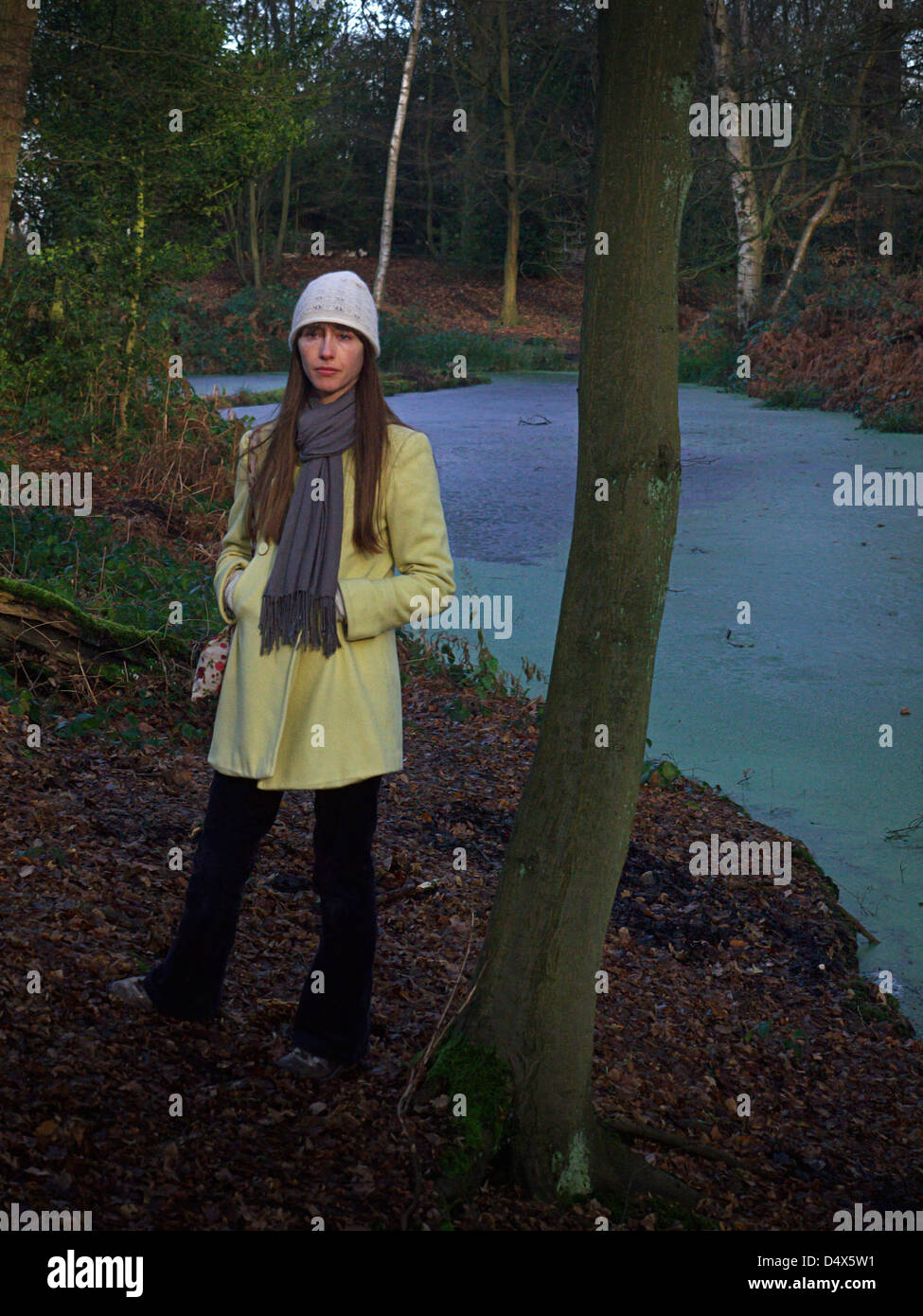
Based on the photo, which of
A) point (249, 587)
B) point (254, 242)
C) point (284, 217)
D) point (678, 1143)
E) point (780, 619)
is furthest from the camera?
point (284, 217)

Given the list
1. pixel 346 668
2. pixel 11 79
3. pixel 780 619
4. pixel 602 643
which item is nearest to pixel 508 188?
pixel 11 79

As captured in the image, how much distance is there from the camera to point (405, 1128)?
2.44 m

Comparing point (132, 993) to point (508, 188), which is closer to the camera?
point (132, 993)

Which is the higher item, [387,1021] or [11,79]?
[11,79]

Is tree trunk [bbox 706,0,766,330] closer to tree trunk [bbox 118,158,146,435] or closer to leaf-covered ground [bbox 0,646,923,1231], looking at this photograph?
tree trunk [bbox 118,158,146,435]

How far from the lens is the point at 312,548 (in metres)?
2.51

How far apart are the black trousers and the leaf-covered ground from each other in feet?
0.34

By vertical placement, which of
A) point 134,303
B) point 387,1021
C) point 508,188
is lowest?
point 387,1021

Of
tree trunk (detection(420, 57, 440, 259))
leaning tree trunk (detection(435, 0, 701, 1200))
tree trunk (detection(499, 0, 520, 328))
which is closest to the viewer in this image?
leaning tree trunk (detection(435, 0, 701, 1200))

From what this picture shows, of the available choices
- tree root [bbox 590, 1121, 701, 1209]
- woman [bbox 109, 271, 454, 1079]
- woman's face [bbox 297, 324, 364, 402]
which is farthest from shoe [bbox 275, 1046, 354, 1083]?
woman's face [bbox 297, 324, 364, 402]

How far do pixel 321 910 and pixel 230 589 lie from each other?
0.69m

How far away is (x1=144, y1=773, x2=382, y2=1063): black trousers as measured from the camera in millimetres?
2574

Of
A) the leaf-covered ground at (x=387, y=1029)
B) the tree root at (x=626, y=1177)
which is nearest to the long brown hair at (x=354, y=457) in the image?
the leaf-covered ground at (x=387, y=1029)

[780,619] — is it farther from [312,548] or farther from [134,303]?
[134,303]
